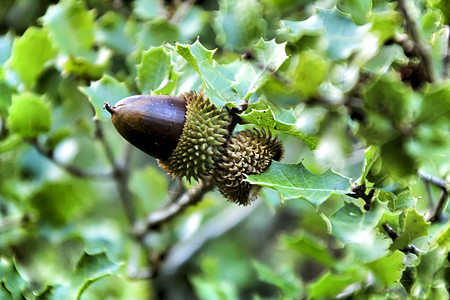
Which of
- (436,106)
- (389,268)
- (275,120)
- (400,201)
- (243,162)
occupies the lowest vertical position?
(389,268)

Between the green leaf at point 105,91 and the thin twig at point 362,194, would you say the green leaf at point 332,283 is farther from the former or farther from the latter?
the green leaf at point 105,91

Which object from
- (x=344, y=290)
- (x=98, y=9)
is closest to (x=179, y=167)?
(x=344, y=290)

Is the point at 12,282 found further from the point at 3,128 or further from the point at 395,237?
the point at 395,237

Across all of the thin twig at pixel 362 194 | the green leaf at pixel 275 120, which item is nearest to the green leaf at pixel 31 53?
the green leaf at pixel 275 120

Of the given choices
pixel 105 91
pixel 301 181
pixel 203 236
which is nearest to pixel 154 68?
pixel 105 91

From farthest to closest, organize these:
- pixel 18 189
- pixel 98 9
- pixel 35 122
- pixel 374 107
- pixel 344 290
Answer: pixel 98 9 < pixel 18 189 < pixel 35 122 < pixel 344 290 < pixel 374 107

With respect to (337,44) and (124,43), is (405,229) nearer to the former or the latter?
(337,44)

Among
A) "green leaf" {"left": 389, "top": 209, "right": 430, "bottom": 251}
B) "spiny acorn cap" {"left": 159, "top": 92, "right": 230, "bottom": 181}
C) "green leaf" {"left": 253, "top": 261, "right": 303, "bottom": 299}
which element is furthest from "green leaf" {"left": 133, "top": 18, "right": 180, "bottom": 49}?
"green leaf" {"left": 389, "top": 209, "right": 430, "bottom": 251}

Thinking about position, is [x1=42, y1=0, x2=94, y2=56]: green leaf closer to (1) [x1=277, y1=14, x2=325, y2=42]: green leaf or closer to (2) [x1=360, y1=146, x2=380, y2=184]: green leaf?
(1) [x1=277, y1=14, x2=325, y2=42]: green leaf
